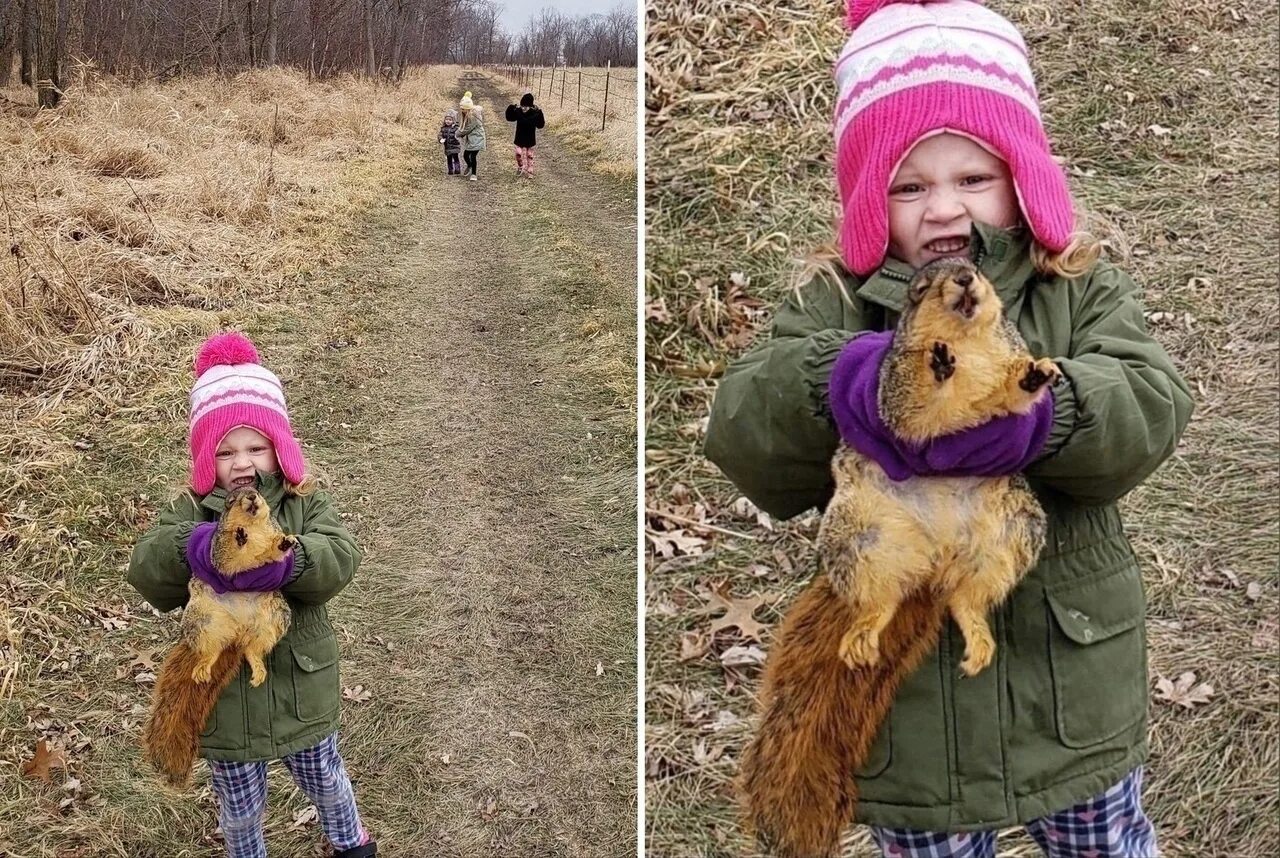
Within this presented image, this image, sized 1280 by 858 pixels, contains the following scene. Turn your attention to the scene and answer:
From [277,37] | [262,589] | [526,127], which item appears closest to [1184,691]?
[262,589]

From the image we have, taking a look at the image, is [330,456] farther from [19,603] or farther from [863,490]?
[863,490]

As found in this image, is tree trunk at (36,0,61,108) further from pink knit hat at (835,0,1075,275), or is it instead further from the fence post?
pink knit hat at (835,0,1075,275)

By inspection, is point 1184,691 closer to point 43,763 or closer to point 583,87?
point 583,87

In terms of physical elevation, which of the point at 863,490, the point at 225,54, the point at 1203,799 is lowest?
the point at 1203,799

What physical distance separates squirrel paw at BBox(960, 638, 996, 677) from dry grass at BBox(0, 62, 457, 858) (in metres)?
2.10

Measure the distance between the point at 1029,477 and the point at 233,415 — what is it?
5.14ft

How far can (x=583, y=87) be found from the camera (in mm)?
3611

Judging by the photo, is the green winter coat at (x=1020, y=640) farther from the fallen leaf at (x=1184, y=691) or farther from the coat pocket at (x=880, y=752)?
the fallen leaf at (x=1184, y=691)

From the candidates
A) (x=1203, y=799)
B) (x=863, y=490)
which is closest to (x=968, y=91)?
(x=863, y=490)

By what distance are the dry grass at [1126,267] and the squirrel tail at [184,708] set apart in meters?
1.22

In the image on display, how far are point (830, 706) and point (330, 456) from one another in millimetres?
2689

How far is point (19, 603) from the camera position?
286 cm

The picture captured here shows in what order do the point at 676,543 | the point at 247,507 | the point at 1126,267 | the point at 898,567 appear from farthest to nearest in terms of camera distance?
the point at 1126,267 → the point at 676,543 → the point at 247,507 → the point at 898,567

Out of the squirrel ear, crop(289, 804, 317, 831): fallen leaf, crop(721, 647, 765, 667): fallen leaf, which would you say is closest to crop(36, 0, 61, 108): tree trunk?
crop(289, 804, 317, 831): fallen leaf
